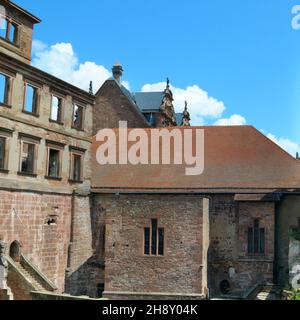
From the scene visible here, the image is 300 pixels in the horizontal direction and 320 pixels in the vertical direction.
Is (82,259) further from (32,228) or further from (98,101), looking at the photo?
(98,101)

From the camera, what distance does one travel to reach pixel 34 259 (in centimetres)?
2114

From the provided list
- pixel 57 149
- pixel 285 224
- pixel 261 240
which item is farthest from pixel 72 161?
pixel 285 224

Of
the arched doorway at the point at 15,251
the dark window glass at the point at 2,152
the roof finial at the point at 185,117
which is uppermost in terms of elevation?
the roof finial at the point at 185,117

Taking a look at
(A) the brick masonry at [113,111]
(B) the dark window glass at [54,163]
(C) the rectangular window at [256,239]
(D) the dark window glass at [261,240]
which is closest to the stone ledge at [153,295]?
(C) the rectangular window at [256,239]

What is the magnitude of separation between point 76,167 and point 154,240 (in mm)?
5839

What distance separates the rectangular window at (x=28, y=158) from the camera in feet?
70.6

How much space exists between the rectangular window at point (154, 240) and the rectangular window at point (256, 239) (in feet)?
15.0

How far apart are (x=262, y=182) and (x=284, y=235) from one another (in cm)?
286

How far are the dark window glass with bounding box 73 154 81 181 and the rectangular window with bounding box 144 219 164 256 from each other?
4.88 meters

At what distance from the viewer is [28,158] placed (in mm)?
21672

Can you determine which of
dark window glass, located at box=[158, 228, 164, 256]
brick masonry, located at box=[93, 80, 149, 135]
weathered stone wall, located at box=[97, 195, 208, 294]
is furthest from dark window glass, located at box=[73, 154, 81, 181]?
brick masonry, located at box=[93, 80, 149, 135]

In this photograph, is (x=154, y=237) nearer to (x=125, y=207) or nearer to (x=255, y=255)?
(x=125, y=207)

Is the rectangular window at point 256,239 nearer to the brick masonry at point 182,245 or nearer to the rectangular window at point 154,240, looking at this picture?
the brick masonry at point 182,245
